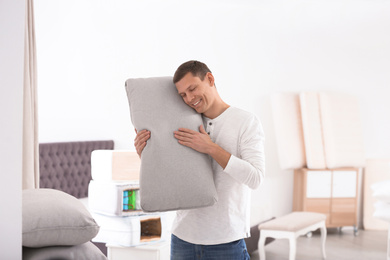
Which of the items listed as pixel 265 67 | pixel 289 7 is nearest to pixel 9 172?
pixel 265 67

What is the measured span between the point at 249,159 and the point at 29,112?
1.95 metres

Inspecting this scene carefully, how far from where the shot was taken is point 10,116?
906 mm

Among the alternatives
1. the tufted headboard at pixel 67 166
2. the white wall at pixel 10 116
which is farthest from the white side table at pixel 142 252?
the white wall at pixel 10 116

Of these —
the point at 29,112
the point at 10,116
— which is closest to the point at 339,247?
the point at 29,112

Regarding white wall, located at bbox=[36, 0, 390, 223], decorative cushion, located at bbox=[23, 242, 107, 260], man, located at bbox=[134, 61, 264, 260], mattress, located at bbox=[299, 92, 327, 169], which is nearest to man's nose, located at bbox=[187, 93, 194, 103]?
man, located at bbox=[134, 61, 264, 260]

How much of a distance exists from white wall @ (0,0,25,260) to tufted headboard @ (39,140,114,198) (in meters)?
3.33

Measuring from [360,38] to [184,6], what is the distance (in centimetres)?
262

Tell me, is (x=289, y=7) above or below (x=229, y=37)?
above

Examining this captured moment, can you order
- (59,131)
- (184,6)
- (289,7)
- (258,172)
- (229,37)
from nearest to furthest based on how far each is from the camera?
(258,172), (59,131), (184,6), (229,37), (289,7)

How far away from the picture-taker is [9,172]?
909 millimetres

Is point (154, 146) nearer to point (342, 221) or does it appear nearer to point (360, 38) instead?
point (342, 221)

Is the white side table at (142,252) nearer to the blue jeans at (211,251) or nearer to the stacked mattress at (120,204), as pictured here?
the stacked mattress at (120,204)

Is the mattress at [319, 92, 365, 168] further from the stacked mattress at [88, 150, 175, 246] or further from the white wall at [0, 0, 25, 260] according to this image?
the white wall at [0, 0, 25, 260]

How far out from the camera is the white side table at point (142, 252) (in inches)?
136
